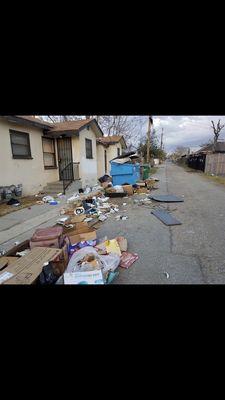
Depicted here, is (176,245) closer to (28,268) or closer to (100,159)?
(28,268)

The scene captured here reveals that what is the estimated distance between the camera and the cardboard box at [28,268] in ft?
8.04

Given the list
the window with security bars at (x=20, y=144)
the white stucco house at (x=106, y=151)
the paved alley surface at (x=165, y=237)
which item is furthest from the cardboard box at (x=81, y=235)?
the white stucco house at (x=106, y=151)

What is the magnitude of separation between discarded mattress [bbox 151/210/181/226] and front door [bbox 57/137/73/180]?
593 centimetres

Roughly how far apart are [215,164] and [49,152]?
1606 cm

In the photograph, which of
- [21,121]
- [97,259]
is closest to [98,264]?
[97,259]

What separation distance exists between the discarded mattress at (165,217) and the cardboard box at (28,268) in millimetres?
3167

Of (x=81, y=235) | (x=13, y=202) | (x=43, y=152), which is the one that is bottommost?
(x=13, y=202)

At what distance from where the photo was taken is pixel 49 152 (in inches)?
400

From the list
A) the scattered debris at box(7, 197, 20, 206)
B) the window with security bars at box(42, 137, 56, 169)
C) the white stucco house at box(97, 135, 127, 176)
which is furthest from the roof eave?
the white stucco house at box(97, 135, 127, 176)

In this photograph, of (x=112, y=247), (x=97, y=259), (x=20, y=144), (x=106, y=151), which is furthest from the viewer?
(x=106, y=151)
